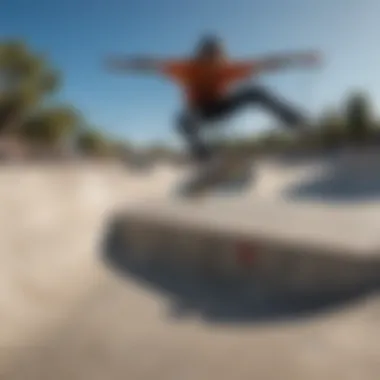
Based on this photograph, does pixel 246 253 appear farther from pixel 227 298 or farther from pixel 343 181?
pixel 343 181

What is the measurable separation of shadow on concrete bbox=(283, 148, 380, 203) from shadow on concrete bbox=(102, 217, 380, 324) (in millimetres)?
7325

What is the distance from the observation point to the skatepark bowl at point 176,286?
15.9 ft

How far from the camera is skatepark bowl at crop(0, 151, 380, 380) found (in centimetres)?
485

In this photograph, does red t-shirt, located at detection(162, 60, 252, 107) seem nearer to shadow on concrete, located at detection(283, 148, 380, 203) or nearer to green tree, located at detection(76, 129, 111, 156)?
shadow on concrete, located at detection(283, 148, 380, 203)

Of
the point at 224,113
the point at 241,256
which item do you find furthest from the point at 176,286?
the point at 224,113

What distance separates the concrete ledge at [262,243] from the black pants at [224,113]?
373 centimetres

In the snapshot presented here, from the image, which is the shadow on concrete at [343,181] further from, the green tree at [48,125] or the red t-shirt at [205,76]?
the green tree at [48,125]

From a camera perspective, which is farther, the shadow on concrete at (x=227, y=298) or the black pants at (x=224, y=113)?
the black pants at (x=224, y=113)

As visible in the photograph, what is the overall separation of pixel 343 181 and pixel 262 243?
1130 cm

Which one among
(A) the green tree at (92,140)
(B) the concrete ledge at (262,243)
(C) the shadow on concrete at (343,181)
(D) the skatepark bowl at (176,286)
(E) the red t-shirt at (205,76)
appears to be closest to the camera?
(D) the skatepark bowl at (176,286)

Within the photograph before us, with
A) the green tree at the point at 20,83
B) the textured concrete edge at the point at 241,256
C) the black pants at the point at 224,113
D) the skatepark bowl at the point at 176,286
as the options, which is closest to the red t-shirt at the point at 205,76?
the black pants at the point at 224,113

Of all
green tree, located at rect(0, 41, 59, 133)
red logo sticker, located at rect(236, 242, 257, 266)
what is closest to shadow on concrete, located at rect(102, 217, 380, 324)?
red logo sticker, located at rect(236, 242, 257, 266)

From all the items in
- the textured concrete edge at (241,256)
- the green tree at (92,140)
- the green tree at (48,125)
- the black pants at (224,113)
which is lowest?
the textured concrete edge at (241,256)

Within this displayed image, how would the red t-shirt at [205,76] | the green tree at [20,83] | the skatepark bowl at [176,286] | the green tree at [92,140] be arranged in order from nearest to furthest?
the skatepark bowl at [176,286], the red t-shirt at [205,76], the green tree at [20,83], the green tree at [92,140]
